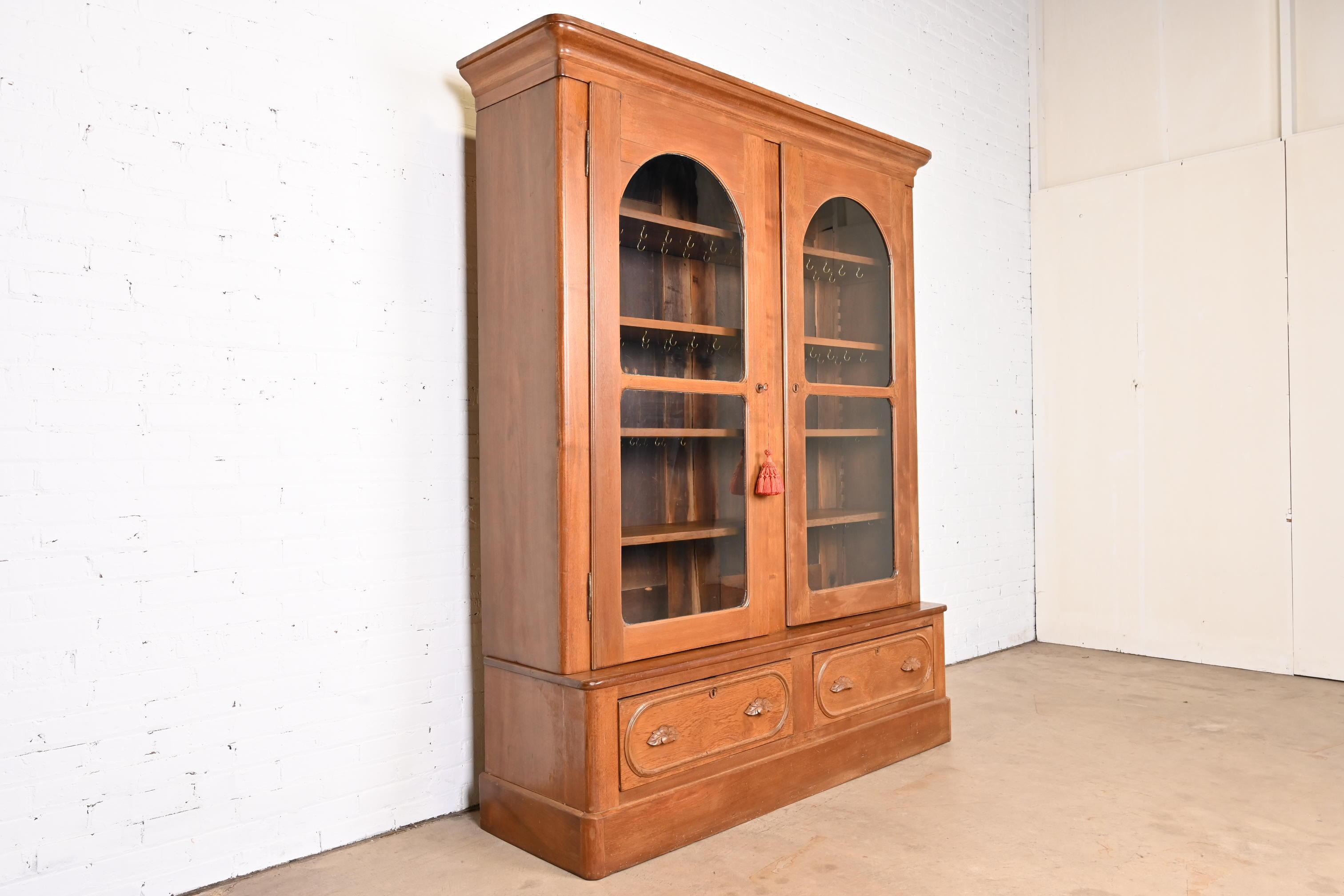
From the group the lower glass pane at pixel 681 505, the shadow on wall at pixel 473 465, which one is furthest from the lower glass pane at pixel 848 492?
the shadow on wall at pixel 473 465

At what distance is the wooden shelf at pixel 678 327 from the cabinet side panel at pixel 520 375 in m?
0.25

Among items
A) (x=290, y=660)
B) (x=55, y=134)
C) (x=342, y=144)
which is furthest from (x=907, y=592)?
(x=55, y=134)

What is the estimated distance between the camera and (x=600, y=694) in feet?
7.70

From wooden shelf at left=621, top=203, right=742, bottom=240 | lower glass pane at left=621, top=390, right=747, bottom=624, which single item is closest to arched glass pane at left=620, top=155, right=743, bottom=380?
wooden shelf at left=621, top=203, right=742, bottom=240

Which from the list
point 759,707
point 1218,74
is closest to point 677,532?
point 759,707

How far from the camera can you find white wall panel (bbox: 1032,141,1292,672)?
172 inches

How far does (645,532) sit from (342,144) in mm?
1293

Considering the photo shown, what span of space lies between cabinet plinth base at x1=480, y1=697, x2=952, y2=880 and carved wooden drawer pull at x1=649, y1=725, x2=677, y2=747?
0.40ft

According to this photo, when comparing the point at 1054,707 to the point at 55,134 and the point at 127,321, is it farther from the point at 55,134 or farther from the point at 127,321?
the point at 55,134

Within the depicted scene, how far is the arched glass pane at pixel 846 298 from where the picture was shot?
3.07m

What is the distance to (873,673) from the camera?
123 inches

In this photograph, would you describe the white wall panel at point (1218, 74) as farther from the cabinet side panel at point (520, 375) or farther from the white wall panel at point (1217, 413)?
the cabinet side panel at point (520, 375)

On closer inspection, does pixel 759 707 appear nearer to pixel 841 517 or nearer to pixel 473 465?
pixel 841 517

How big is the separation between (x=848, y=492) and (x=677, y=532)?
31.1 inches
